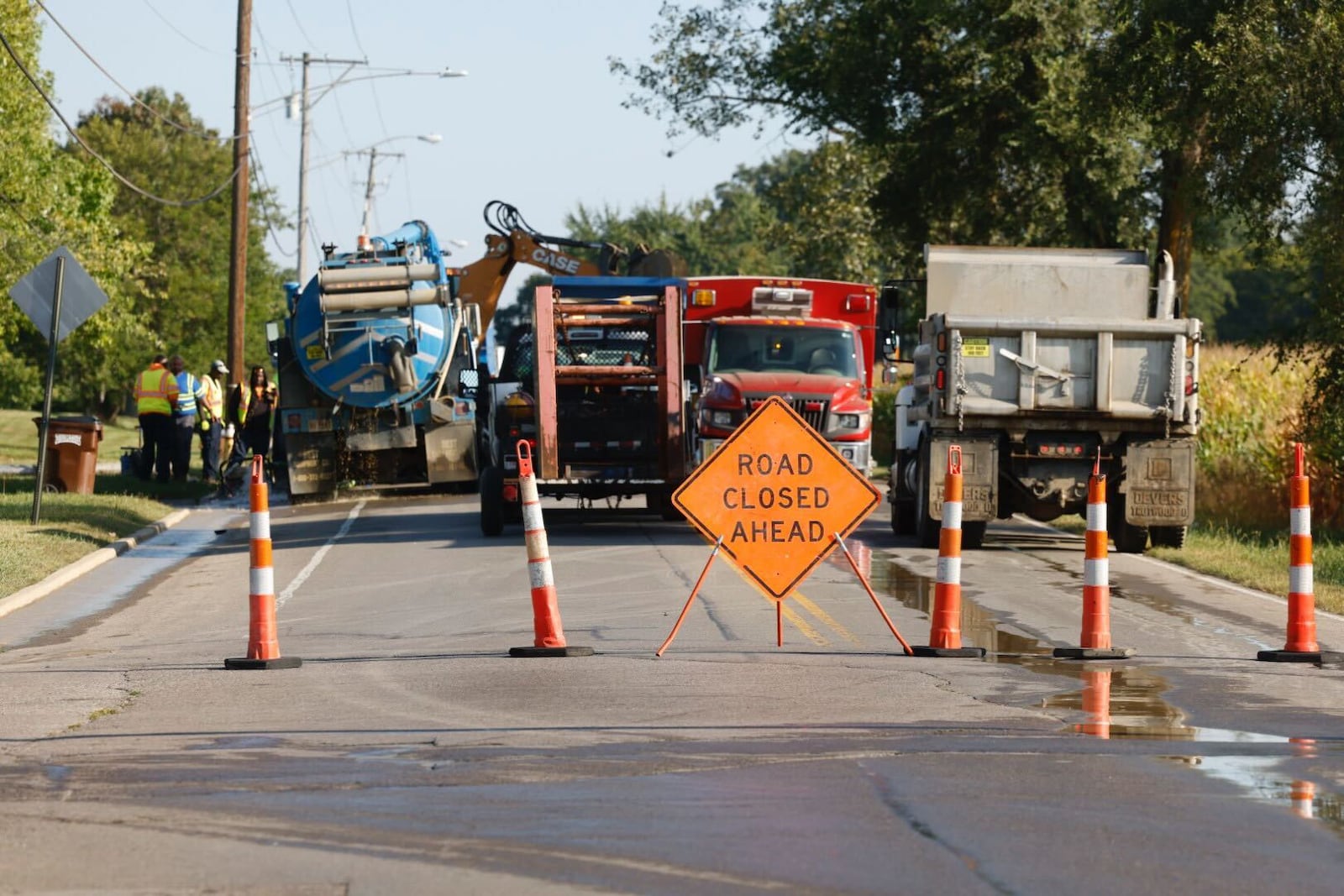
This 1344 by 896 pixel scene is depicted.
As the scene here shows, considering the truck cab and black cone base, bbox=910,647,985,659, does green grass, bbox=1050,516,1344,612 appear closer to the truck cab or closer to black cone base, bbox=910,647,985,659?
the truck cab

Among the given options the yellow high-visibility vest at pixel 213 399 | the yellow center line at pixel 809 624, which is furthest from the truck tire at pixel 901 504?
the yellow high-visibility vest at pixel 213 399

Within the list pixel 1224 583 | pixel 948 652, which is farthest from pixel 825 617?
pixel 1224 583

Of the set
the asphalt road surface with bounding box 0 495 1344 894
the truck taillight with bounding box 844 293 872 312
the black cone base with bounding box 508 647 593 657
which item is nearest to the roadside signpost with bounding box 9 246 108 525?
the asphalt road surface with bounding box 0 495 1344 894

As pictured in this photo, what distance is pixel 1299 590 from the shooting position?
11758mm

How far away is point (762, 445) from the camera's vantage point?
40.1 feet

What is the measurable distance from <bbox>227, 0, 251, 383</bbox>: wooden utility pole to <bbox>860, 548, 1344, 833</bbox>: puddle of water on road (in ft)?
75.3

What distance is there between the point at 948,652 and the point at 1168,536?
9100 millimetres

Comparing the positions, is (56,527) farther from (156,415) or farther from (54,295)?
(156,415)

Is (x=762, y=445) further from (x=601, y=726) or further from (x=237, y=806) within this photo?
(x=237, y=806)

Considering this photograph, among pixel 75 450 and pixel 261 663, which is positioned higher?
pixel 75 450

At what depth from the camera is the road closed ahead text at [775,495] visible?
12.2 m

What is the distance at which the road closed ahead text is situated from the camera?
12180mm

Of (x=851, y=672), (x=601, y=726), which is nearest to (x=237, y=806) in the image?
(x=601, y=726)

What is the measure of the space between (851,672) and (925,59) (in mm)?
23858
